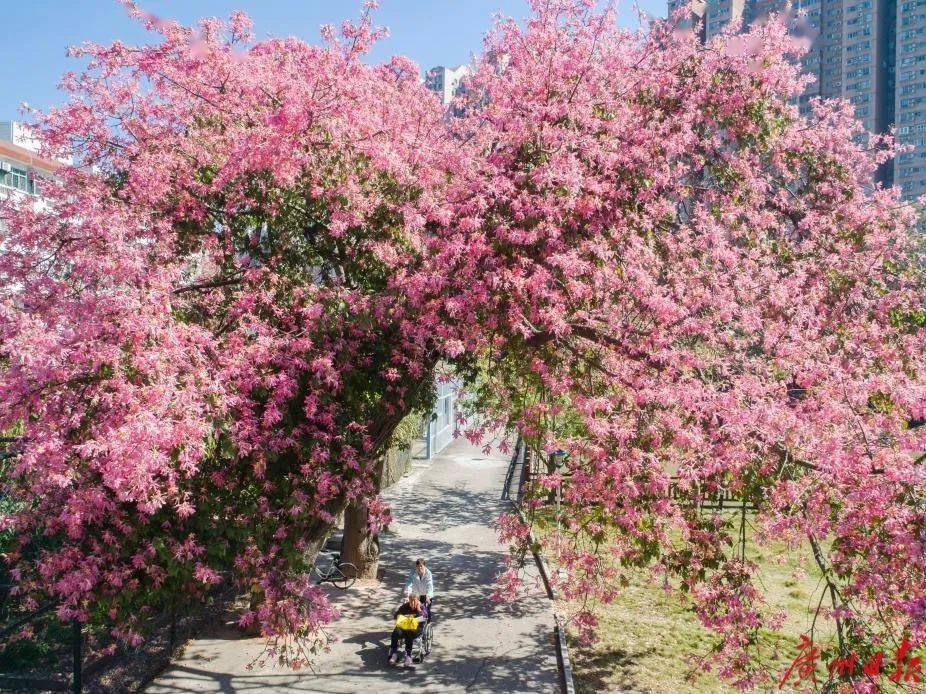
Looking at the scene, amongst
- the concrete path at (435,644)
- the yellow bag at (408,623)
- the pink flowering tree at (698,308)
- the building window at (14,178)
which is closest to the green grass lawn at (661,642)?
the concrete path at (435,644)

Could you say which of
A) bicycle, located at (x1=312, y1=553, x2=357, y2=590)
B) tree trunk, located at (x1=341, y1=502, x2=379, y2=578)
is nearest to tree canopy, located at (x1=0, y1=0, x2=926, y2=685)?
bicycle, located at (x1=312, y1=553, x2=357, y2=590)

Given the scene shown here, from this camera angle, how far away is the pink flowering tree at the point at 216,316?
5516mm

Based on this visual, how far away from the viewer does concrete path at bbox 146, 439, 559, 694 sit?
28.4 ft

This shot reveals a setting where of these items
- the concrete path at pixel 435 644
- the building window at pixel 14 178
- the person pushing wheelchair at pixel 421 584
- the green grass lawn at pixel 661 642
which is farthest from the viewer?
the building window at pixel 14 178

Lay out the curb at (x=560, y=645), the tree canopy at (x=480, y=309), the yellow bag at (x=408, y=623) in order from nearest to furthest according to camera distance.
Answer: the tree canopy at (x=480, y=309)
the curb at (x=560, y=645)
the yellow bag at (x=408, y=623)

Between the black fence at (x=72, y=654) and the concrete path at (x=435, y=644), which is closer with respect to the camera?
the black fence at (x=72, y=654)

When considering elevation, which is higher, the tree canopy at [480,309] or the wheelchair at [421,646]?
the tree canopy at [480,309]

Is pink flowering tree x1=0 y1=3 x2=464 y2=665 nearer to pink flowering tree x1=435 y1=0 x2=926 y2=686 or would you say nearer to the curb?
pink flowering tree x1=435 y1=0 x2=926 y2=686

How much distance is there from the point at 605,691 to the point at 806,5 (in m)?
83.5

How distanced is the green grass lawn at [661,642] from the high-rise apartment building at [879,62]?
65394 millimetres

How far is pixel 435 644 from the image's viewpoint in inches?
396

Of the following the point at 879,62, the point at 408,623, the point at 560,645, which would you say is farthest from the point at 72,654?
the point at 879,62

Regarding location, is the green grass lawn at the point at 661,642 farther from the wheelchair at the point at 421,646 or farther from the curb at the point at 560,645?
the wheelchair at the point at 421,646

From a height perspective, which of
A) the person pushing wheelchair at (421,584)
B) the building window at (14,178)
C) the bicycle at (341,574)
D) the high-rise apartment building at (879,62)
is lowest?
the bicycle at (341,574)
